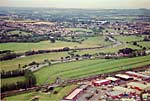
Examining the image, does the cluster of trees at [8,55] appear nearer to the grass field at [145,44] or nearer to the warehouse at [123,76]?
the warehouse at [123,76]

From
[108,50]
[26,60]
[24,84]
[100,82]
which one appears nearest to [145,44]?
[108,50]

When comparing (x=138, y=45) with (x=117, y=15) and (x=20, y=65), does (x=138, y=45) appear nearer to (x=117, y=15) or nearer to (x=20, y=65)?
(x=117, y=15)

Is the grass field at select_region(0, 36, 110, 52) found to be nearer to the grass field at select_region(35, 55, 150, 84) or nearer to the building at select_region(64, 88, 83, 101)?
the grass field at select_region(35, 55, 150, 84)

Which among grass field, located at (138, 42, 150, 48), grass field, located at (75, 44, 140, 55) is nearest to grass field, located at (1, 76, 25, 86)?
grass field, located at (75, 44, 140, 55)

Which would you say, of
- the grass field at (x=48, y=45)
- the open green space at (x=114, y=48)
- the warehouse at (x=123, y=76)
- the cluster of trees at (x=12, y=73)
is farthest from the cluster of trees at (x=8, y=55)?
the open green space at (x=114, y=48)

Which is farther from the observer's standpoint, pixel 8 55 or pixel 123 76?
pixel 123 76

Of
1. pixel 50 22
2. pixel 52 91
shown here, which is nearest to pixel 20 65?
pixel 52 91

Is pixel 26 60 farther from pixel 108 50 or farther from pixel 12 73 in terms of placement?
pixel 108 50
